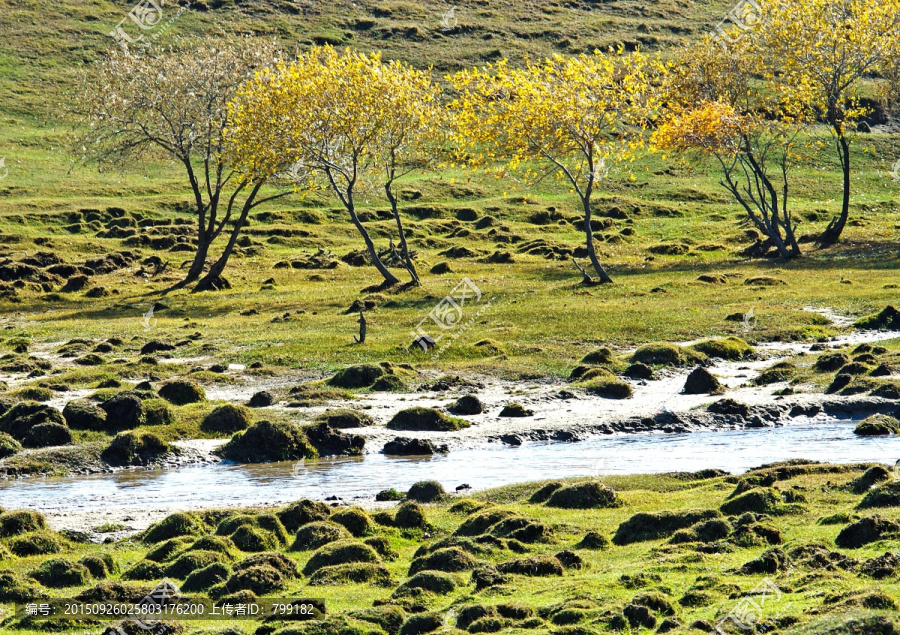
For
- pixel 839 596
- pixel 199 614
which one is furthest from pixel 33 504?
pixel 839 596

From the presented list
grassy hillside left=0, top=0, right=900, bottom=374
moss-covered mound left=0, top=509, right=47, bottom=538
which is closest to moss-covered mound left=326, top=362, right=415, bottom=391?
grassy hillside left=0, top=0, right=900, bottom=374

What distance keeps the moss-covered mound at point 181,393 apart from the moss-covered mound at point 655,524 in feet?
54.3

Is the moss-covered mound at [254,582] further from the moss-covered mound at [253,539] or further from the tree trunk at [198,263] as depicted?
the tree trunk at [198,263]

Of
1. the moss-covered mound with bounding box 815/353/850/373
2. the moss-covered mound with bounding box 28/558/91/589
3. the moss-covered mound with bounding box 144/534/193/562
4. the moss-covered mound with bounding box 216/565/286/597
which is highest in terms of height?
the moss-covered mound with bounding box 815/353/850/373

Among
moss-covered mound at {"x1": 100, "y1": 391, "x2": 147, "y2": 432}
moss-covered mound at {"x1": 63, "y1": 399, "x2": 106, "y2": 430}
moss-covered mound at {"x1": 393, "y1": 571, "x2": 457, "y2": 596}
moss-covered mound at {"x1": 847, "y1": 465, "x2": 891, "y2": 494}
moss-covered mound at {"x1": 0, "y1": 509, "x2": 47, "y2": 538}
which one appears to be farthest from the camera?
moss-covered mound at {"x1": 100, "y1": 391, "x2": 147, "y2": 432}

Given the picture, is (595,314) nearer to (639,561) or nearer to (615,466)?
(615,466)

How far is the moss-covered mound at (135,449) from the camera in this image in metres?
26.2

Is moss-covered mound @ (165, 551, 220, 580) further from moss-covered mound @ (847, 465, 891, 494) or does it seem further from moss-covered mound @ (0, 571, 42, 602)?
moss-covered mound @ (847, 465, 891, 494)

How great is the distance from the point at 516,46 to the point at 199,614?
4836 inches

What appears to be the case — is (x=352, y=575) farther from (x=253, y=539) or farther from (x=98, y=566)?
(x=98, y=566)

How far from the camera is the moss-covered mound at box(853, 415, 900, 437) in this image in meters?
26.8

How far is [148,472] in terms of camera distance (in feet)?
84.4

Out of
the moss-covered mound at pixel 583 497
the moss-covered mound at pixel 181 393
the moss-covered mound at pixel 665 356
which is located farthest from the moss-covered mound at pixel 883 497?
the moss-covered mound at pixel 181 393

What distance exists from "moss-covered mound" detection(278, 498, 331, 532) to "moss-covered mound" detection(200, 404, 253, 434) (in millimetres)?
8808
